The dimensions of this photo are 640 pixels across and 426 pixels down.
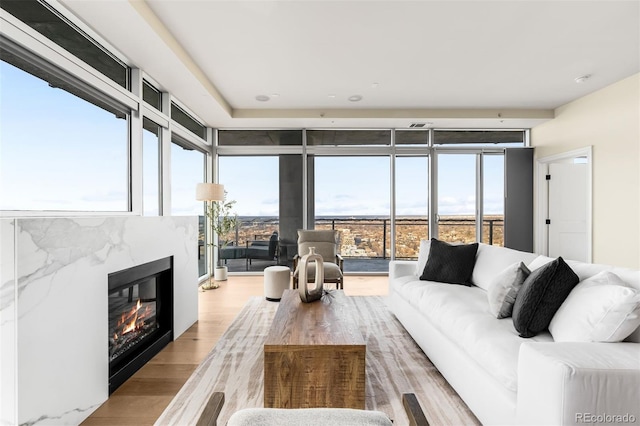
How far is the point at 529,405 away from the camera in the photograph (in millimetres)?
1348

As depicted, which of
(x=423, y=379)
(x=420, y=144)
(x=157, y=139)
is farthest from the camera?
(x=420, y=144)

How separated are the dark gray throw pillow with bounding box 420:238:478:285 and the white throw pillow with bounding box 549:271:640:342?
4.36 feet

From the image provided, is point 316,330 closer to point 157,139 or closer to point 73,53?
point 73,53

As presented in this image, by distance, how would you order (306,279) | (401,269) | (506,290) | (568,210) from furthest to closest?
1. (568,210)
2. (401,269)
3. (306,279)
4. (506,290)

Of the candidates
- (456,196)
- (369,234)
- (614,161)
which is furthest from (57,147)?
(614,161)

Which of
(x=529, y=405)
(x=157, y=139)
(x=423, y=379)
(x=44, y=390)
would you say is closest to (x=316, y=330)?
(x=423, y=379)

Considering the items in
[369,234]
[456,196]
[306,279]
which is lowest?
[306,279]

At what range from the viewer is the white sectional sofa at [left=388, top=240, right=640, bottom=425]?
1.19m

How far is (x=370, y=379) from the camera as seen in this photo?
2.23 m

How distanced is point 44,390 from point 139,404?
553 mm

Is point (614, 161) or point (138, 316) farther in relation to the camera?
point (614, 161)

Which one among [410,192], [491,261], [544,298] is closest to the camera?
[544,298]

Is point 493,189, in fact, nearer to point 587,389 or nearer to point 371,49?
point 371,49

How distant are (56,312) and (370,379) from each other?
188cm
